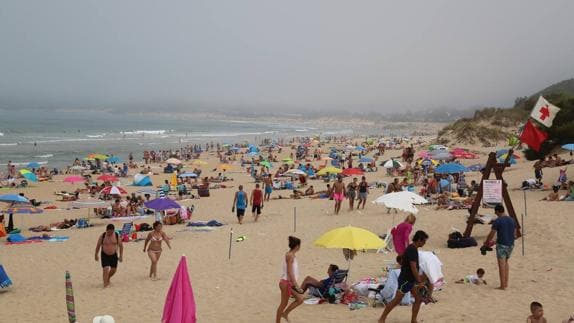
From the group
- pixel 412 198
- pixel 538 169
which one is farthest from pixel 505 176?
pixel 412 198

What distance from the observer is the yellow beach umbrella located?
775 centimetres

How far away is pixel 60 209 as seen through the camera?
819 inches

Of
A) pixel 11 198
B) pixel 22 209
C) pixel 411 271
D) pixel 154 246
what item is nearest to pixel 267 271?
pixel 154 246

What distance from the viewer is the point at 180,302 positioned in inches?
230

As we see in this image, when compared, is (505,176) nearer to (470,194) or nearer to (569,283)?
(470,194)

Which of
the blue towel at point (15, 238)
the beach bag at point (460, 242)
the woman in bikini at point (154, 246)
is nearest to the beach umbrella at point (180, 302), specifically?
the woman in bikini at point (154, 246)

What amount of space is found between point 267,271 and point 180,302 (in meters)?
4.40

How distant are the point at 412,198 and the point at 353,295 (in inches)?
153

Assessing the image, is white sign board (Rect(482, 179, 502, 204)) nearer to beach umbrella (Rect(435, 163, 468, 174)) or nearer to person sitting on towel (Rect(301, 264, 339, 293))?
person sitting on towel (Rect(301, 264, 339, 293))

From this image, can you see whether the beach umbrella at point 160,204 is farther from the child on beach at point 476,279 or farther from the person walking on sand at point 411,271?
the person walking on sand at point 411,271

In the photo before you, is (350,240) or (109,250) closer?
(350,240)

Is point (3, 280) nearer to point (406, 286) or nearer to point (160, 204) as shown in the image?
point (160, 204)

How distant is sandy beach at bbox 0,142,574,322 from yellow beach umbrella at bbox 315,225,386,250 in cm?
90

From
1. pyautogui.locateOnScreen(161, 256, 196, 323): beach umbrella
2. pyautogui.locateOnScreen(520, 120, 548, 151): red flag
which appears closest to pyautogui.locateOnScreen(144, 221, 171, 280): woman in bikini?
pyautogui.locateOnScreen(161, 256, 196, 323): beach umbrella
